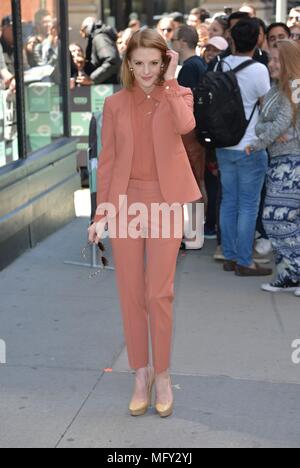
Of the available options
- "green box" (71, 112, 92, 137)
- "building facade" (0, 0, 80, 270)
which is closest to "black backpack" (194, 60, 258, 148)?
"building facade" (0, 0, 80, 270)

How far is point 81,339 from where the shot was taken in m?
5.52

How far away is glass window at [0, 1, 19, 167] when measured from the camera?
739 centimetres

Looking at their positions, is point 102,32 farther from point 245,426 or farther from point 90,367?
point 245,426

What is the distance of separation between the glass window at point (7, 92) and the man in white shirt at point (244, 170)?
1859 millimetres

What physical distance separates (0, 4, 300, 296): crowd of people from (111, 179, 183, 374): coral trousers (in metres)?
2.25

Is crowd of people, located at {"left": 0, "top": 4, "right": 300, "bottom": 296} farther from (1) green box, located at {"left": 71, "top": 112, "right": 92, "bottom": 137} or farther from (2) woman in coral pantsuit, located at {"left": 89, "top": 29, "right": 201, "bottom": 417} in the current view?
(1) green box, located at {"left": 71, "top": 112, "right": 92, "bottom": 137}

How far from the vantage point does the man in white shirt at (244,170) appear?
6809 mm

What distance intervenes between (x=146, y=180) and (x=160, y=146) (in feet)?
0.58

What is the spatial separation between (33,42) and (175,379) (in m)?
4.40

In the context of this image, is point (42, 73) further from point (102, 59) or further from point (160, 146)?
point (160, 146)

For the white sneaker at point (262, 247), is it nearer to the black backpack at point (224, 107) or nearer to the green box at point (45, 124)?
the black backpack at point (224, 107)

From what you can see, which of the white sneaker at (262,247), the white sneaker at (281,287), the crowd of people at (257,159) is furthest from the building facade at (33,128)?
the white sneaker at (281,287)

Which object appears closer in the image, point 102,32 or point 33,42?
point 33,42
